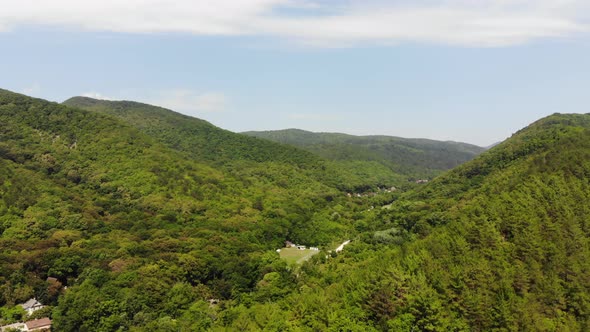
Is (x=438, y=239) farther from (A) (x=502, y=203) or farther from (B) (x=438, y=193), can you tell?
(B) (x=438, y=193)

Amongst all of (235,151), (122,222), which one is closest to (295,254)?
(122,222)

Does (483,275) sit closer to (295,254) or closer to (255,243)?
(295,254)

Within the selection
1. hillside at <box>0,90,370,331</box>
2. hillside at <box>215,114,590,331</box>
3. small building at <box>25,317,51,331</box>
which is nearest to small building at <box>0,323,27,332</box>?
small building at <box>25,317,51,331</box>

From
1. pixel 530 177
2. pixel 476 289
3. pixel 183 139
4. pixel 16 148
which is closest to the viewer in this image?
pixel 476 289

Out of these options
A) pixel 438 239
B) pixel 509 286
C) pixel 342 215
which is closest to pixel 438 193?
pixel 342 215

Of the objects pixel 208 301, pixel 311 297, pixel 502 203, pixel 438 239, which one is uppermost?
pixel 502 203

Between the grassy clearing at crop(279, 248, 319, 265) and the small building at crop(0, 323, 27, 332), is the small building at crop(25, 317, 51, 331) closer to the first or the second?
the small building at crop(0, 323, 27, 332)

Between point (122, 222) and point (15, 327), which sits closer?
point (15, 327)
